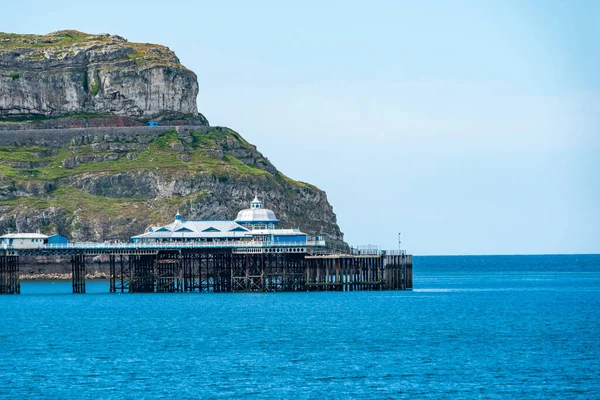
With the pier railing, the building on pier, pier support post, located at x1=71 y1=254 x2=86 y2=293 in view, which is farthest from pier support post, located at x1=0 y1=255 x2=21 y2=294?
the building on pier

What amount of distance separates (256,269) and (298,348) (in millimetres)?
67087

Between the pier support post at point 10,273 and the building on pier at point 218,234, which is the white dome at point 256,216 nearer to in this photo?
the building on pier at point 218,234

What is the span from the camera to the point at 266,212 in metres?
180

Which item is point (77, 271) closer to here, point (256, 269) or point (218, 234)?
point (218, 234)

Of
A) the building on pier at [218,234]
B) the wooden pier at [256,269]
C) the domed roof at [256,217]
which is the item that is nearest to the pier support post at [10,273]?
the wooden pier at [256,269]

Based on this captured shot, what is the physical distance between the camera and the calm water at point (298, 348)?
83.9m

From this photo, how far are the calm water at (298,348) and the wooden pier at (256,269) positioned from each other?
6.14 m

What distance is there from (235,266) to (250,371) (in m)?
81.2

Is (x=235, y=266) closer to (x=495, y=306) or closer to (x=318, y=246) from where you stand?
(x=318, y=246)

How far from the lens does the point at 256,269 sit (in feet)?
559

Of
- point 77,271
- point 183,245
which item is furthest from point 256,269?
point 77,271

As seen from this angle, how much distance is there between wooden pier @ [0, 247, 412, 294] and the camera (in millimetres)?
164750

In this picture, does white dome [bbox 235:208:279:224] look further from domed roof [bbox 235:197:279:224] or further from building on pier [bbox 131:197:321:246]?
building on pier [bbox 131:197:321:246]

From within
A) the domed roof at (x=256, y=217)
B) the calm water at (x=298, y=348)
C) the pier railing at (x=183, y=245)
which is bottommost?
the calm water at (x=298, y=348)
